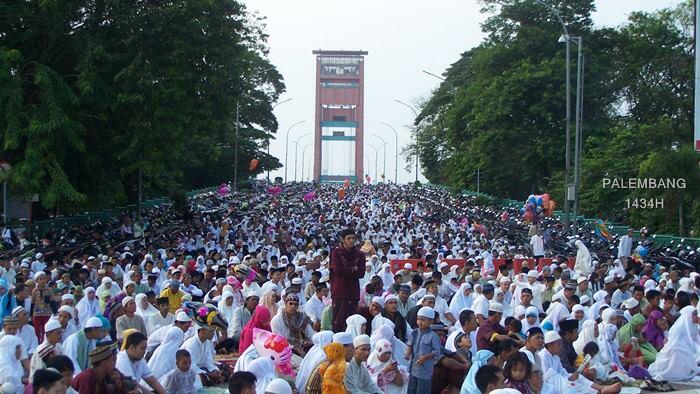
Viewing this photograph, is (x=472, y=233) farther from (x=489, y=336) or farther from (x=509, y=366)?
(x=509, y=366)

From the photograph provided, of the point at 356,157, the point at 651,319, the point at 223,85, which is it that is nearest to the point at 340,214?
the point at 223,85

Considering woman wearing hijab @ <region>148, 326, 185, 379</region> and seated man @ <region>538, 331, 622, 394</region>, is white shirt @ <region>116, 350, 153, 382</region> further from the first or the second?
seated man @ <region>538, 331, 622, 394</region>

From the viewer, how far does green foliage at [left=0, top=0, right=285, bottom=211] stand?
77.6 ft

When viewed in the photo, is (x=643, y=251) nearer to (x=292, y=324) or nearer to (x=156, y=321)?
(x=292, y=324)

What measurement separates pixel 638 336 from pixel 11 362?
303 inches

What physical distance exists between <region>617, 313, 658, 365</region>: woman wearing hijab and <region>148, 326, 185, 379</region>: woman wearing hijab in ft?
18.9

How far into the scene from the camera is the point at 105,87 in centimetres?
2545

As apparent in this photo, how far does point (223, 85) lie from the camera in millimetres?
27547

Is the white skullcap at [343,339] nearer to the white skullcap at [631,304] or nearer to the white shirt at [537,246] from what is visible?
the white skullcap at [631,304]

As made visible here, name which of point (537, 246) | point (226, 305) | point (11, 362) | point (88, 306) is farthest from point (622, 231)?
point (11, 362)

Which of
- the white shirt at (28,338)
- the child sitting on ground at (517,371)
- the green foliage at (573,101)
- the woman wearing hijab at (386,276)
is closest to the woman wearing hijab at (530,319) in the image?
the child sitting on ground at (517,371)

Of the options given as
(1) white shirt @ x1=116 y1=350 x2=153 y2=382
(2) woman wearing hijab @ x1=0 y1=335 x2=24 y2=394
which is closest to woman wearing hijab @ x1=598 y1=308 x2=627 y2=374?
(1) white shirt @ x1=116 y1=350 x2=153 y2=382

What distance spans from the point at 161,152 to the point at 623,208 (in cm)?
1822

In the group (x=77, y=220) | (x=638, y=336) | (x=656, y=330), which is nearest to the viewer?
(x=638, y=336)
